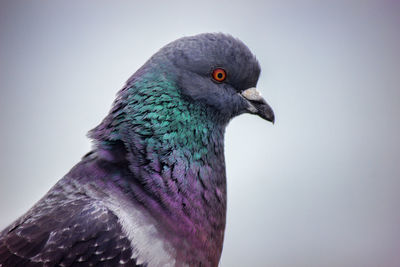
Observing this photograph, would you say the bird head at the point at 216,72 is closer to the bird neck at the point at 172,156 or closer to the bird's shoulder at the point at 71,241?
the bird neck at the point at 172,156

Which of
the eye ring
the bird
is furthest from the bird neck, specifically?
the eye ring

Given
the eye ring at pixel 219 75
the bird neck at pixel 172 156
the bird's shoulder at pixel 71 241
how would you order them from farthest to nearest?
the eye ring at pixel 219 75 < the bird neck at pixel 172 156 < the bird's shoulder at pixel 71 241

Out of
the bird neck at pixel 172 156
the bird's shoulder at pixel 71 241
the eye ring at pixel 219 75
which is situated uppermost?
the eye ring at pixel 219 75

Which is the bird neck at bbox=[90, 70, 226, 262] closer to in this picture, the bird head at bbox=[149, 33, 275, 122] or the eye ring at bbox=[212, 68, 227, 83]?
the bird head at bbox=[149, 33, 275, 122]

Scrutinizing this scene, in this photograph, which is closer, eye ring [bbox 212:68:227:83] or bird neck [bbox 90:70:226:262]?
bird neck [bbox 90:70:226:262]

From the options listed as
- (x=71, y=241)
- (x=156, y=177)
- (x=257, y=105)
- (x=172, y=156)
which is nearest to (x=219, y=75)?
(x=257, y=105)

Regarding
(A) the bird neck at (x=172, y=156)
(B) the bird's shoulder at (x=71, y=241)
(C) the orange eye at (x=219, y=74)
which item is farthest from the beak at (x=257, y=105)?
(B) the bird's shoulder at (x=71, y=241)

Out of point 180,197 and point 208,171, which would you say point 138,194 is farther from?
point 208,171

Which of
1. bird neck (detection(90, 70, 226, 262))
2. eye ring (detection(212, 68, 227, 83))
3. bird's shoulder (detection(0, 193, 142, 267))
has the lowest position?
bird's shoulder (detection(0, 193, 142, 267))
